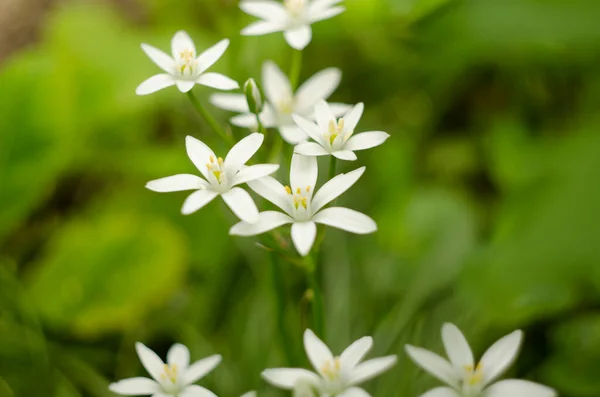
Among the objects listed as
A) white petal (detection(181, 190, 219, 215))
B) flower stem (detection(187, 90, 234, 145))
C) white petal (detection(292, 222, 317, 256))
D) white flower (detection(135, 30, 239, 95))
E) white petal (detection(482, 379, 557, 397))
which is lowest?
white petal (detection(482, 379, 557, 397))

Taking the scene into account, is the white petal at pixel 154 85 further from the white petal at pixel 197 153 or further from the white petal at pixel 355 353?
the white petal at pixel 355 353

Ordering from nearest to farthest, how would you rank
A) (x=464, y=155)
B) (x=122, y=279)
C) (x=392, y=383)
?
(x=392, y=383) → (x=122, y=279) → (x=464, y=155)

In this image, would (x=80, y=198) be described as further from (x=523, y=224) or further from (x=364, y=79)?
(x=523, y=224)

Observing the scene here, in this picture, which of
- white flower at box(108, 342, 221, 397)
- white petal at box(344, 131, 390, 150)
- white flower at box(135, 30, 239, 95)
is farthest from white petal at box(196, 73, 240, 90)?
white flower at box(108, 342, 221, 397)

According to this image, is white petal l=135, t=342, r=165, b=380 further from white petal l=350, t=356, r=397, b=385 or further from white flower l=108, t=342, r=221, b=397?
white petal l=350, t=356, r=397, b=385

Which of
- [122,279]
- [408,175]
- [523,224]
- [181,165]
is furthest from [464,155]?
[122,279]

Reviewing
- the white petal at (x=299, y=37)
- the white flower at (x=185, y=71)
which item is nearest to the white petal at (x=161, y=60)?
the white flower at (x=185, y=71)

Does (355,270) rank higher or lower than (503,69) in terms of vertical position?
lower
